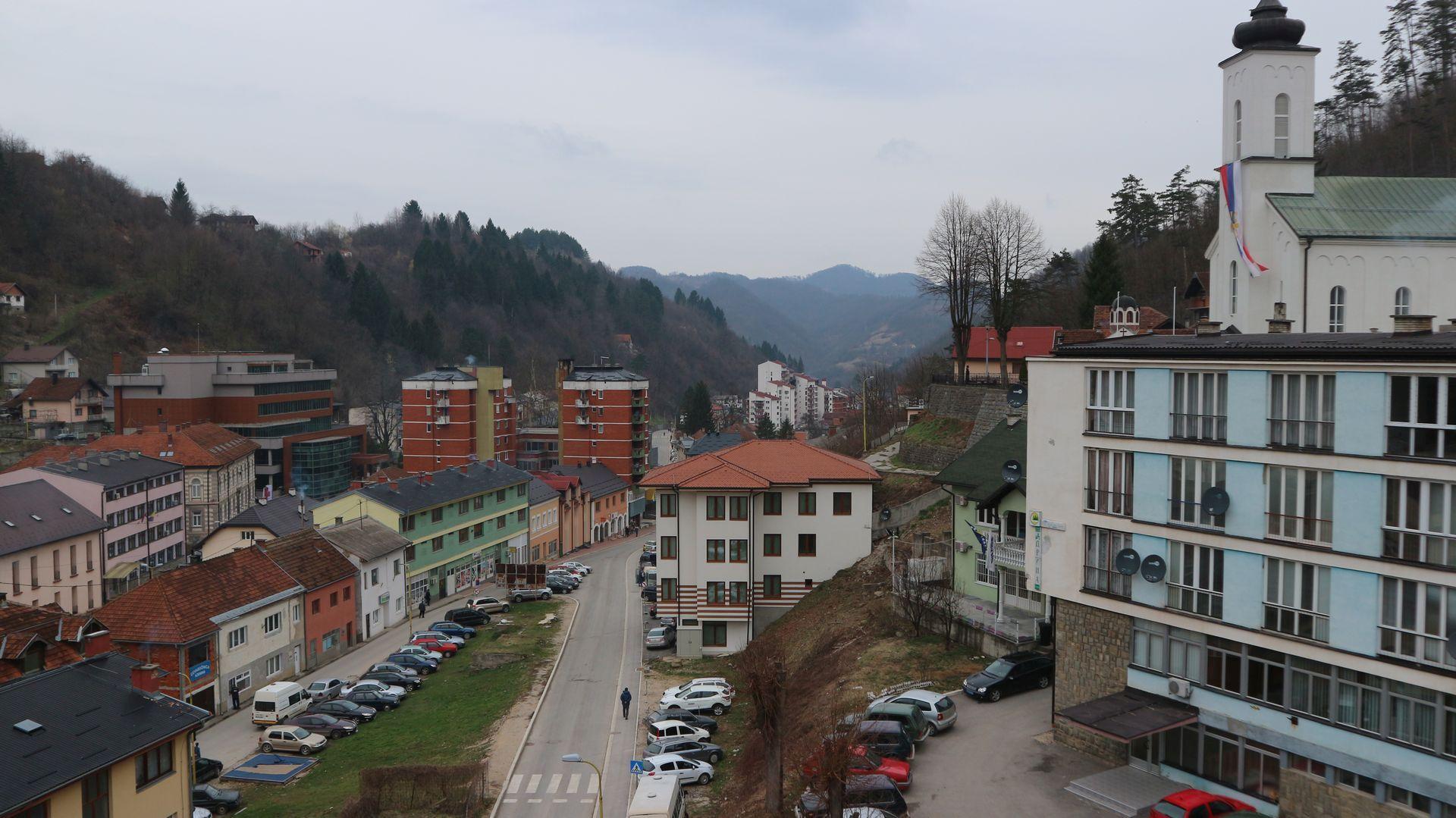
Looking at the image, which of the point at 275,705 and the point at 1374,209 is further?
the point at 1374,209

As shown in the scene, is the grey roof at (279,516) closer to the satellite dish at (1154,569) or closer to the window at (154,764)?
the window at (154,764)

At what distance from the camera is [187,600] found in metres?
33.8

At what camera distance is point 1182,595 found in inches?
746

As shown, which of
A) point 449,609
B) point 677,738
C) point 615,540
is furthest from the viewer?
point 615,540

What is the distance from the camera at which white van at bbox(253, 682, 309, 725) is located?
32.4m

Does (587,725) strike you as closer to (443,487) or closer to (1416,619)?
(1416,619)

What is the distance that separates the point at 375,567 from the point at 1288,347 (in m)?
39.1

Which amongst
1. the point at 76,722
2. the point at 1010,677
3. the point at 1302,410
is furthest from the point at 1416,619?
the point at 76,722

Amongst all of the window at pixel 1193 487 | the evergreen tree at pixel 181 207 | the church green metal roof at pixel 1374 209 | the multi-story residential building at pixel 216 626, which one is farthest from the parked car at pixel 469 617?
the evergreen tree at pixel 181 207

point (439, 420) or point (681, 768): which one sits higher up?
point (439, 420)

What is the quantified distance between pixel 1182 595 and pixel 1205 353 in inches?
186

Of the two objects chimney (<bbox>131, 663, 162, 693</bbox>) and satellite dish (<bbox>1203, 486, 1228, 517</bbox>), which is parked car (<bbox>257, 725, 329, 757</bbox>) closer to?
chimney (<bbox>131, 663, 162, 693</bbox>)

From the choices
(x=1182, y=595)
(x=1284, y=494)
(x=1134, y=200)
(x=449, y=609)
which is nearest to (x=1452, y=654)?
(x=1284, y=494)

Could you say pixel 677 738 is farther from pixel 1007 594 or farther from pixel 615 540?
Answer: pixel 615 540
